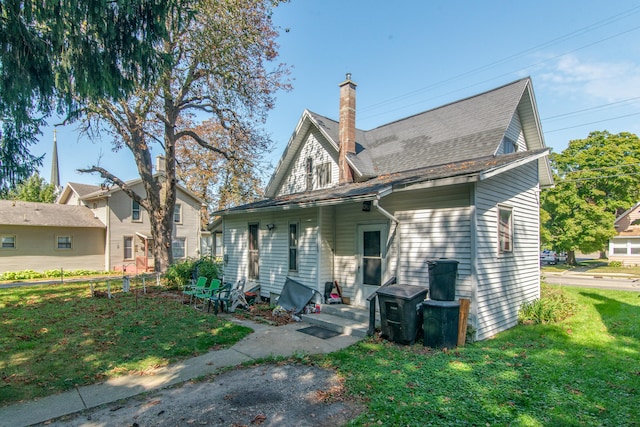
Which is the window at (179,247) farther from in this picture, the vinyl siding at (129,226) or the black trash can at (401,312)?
the black trash can at (401,312)

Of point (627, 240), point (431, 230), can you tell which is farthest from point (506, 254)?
point (627, 240)

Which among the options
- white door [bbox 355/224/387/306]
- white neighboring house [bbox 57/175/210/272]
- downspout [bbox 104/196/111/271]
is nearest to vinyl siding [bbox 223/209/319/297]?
white door [bbox 355/224/387/306]

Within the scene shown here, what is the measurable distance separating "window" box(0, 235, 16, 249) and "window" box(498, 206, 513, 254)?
83.2 ft

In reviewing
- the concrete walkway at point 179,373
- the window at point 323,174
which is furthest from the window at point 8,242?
the concrete walkway at point 179,373

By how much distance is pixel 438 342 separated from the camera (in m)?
6.16

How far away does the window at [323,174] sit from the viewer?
12094mm

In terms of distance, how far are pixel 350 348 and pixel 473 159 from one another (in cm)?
575

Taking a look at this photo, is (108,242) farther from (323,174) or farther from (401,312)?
(401,312)

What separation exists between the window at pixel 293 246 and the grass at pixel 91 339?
9.00ft

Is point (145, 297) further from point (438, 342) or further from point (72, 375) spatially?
point (438, 342)

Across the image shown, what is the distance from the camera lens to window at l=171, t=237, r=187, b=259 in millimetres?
25375

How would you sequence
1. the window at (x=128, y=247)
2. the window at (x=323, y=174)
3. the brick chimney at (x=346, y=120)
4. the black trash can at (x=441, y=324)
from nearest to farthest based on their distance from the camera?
the black trash can at (x=441, y=324)
the brick chimney at (x=346, y=120)
the window at (x=323, y=174)
the window at (x=128, y=247)

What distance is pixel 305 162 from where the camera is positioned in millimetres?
13227

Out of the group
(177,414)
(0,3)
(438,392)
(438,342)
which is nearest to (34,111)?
(0,3)
